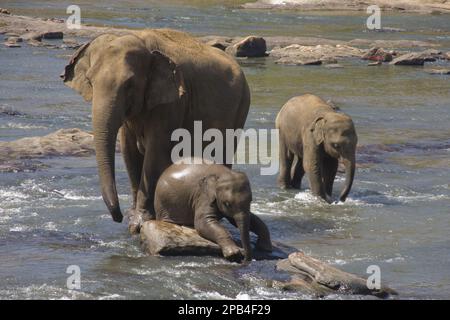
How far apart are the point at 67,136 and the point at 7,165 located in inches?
89.3

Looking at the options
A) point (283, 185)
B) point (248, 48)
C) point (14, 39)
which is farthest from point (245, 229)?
point (14, 39)

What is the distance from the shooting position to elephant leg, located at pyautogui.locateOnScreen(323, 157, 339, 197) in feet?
55.2

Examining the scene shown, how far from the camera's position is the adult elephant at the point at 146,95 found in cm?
1244

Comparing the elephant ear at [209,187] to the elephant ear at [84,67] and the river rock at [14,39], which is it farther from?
the river rock at [14,39]

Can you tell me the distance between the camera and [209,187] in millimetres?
12883

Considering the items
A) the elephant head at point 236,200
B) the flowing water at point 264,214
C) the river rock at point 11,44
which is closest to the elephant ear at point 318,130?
the flowing water at point 264,214

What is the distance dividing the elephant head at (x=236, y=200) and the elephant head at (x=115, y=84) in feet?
3.71

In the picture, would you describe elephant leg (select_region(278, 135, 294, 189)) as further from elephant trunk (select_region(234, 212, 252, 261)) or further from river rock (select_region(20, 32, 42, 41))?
river rock (select_region(20, 32, 42, 41))

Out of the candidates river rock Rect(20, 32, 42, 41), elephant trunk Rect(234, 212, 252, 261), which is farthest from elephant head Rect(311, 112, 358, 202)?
river rock Rect(20, 32, 42, 41)

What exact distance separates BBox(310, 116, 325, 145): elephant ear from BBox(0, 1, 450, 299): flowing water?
34.3 inches

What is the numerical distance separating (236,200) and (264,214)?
2800mm

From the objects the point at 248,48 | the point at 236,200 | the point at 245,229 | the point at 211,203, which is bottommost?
the point at 248,48

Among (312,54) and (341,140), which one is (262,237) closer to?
(341,140)

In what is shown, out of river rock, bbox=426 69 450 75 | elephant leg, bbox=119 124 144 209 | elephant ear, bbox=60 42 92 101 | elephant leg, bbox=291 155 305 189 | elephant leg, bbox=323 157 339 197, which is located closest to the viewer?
elephant ear, bbox=60 42 92 101
